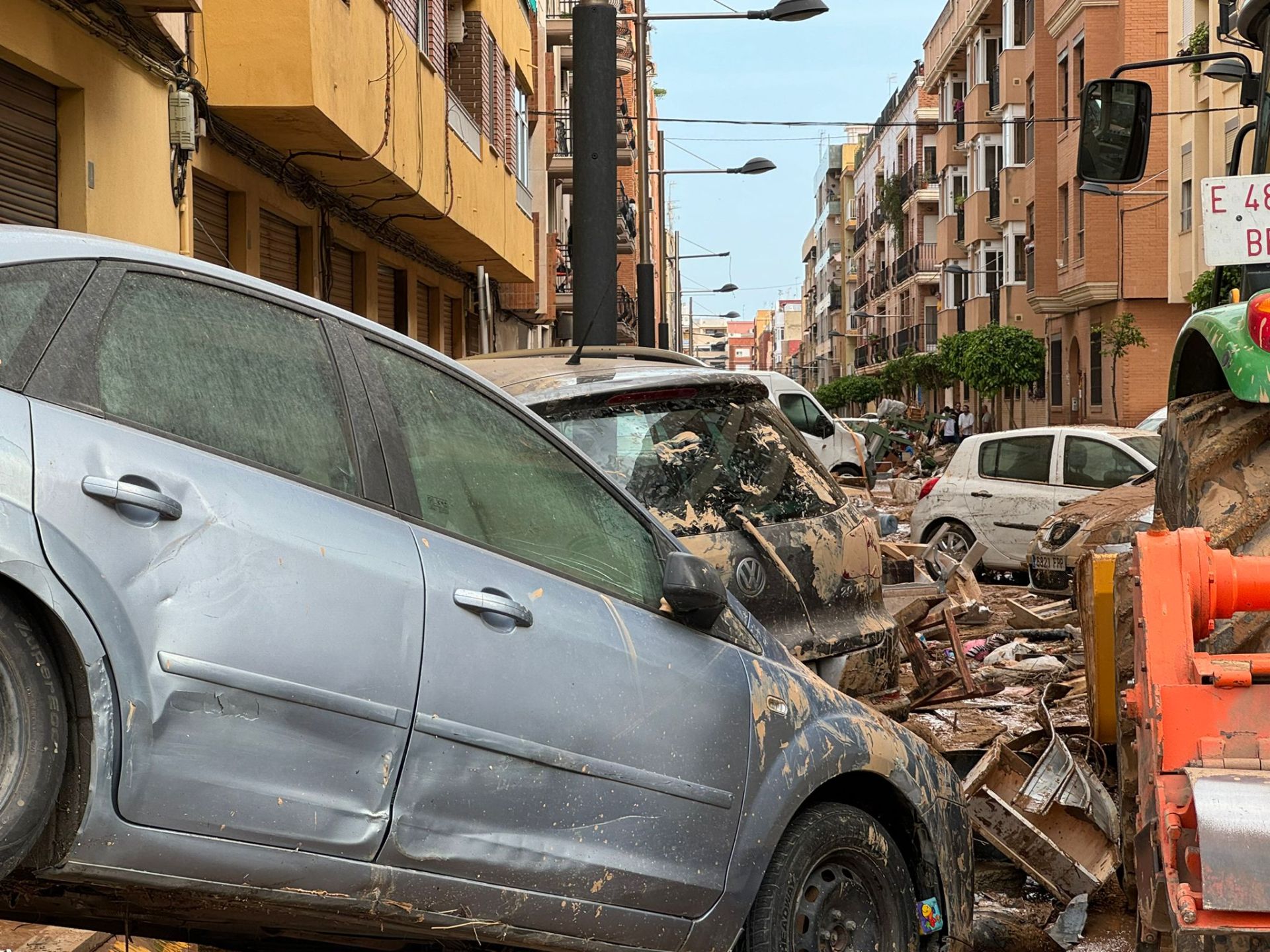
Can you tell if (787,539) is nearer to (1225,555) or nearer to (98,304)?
(1225,555)

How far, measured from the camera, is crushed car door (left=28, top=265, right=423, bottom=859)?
2.57 metres

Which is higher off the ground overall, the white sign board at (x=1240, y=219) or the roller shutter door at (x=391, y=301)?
the roller shutter door at (x=391, y=301)

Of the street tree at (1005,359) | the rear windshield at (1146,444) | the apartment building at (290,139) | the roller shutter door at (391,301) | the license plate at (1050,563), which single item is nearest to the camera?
the apartment building at (290,139)

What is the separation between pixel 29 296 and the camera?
2.63 meters

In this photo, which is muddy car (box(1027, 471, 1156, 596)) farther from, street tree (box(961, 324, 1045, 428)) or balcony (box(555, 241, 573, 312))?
street tree (box(961, 324, 1045, 428))

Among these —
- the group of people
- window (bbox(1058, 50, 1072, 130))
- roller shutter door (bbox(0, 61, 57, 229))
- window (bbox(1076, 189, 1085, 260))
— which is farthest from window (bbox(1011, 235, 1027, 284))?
roller shutter door (bbox(0, 61, 57, 229))

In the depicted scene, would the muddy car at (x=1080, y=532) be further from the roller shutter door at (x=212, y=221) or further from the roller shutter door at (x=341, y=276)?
the roller shutter door at (x=341, y=276)

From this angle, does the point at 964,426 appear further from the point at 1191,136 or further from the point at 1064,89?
the point at 1191,136

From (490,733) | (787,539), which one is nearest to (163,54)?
(787,539)

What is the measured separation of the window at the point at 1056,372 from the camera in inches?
1902

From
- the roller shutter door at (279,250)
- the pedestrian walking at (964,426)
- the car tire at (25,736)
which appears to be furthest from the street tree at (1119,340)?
the car tire at (25,736)

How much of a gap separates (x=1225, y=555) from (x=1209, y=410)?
1726 millimetres

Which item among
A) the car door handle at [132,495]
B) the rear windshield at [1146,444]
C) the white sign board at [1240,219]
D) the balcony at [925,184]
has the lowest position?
the rear windshield at [1146,444]

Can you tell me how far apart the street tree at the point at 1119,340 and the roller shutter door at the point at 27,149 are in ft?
109
